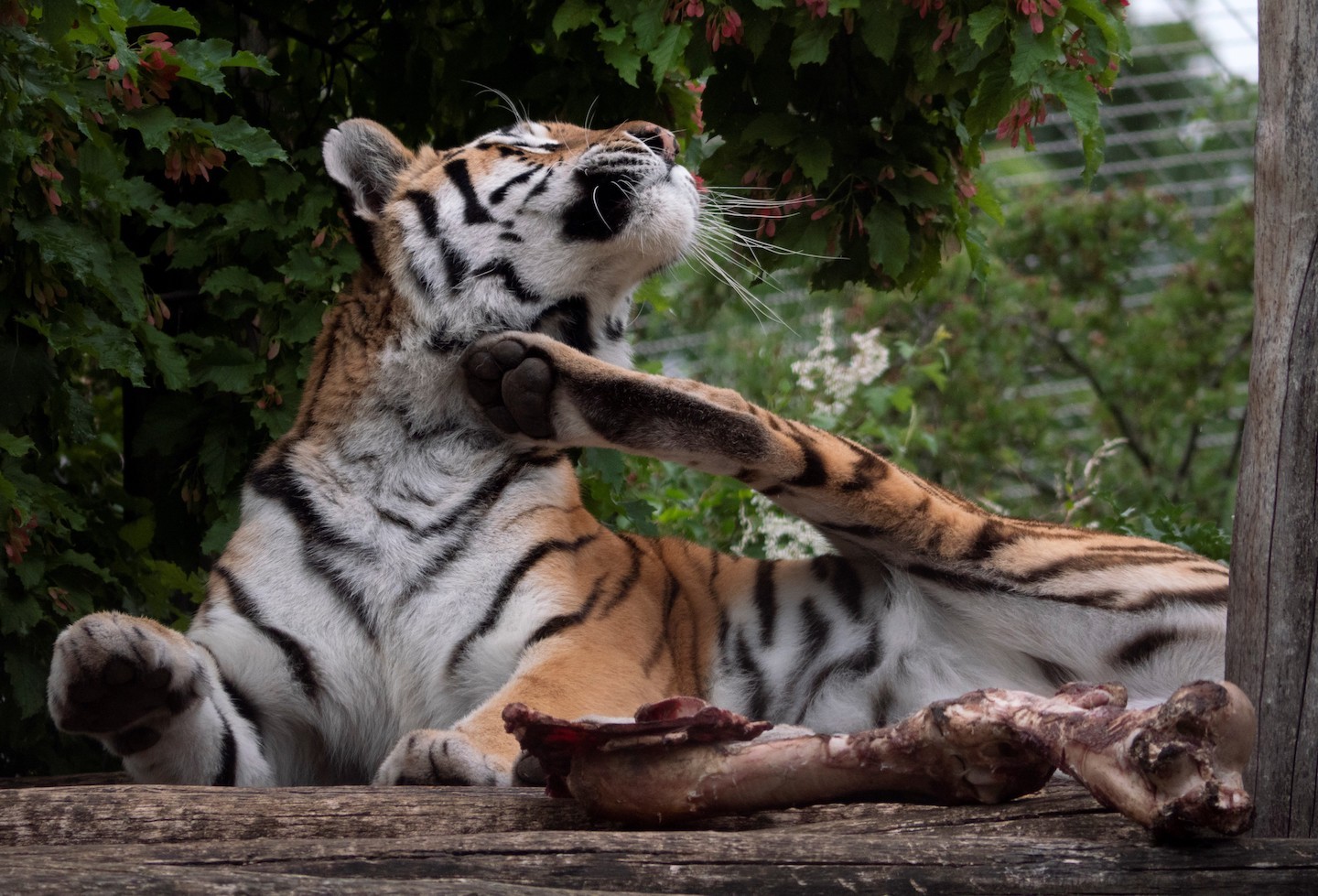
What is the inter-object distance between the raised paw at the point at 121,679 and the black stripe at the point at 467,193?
0.95 meters

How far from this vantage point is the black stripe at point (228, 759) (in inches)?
93.0

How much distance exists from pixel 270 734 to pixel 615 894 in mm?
1217

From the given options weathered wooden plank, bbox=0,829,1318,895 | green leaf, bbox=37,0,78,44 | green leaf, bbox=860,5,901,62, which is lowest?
weathered wooden plank, bbox=0,829,1318,895

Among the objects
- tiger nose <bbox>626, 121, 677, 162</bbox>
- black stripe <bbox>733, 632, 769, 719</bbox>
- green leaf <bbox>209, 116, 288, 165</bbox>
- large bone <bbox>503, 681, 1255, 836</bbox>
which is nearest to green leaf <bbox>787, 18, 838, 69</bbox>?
tiger nose <bbox>626, 121, 677, 162</bbox>

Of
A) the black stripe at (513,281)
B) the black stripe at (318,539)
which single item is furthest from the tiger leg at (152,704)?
the black stripe at (513,281)

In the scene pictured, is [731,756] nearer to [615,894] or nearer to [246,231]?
[615,894]

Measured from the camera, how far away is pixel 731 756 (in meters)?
1.71

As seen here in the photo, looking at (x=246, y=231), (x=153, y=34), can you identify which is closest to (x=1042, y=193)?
(x=246, y=231)

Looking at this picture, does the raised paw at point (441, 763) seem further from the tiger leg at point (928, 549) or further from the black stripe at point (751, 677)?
the black stripe at point (751, 677)

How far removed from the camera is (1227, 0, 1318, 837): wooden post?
1.87m

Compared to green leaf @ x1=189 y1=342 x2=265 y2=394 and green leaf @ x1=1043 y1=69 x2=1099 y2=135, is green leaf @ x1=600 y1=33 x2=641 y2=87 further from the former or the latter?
green leaf @ x1=189 y1=342 x2=265 y2=394

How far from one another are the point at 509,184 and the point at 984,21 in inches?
37.9

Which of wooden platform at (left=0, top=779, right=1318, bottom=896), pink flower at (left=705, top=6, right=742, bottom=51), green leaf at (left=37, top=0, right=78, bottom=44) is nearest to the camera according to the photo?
wooden platform at (left=0, top=779, right=1318, bottom=896)

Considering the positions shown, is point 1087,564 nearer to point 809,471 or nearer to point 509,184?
point 809,471
